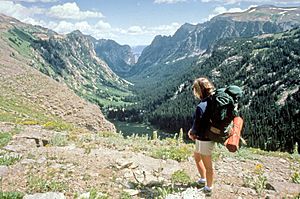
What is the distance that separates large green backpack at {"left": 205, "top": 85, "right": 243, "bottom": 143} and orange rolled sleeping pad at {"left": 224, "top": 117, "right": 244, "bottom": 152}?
0.13 metres

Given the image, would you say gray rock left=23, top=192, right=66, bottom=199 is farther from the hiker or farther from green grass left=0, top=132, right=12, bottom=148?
green grass left=0, top=132, right=12, bottom=148

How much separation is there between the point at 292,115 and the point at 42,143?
196826 millimetres

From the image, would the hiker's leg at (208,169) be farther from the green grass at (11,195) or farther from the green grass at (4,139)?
the green grass at (4,139)

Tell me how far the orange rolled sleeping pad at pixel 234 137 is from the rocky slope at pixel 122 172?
129 centimetres

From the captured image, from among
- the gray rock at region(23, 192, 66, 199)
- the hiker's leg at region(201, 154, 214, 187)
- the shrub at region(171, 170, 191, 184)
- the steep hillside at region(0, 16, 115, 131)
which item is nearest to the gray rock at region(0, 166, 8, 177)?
the gray rock at region(23, 192, 66, 199)

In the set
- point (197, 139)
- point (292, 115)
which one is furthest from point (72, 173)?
point (292, 115)

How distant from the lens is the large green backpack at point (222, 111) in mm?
8945

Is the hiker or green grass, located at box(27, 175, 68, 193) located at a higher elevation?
the hiker

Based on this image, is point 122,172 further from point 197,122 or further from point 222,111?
point 222,111

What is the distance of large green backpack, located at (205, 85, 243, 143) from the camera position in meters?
8.95

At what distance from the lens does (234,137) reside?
883cm

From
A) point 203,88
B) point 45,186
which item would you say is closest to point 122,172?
point 45,186

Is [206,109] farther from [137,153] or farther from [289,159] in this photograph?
[289,159]

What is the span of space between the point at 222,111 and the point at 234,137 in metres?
0.69
